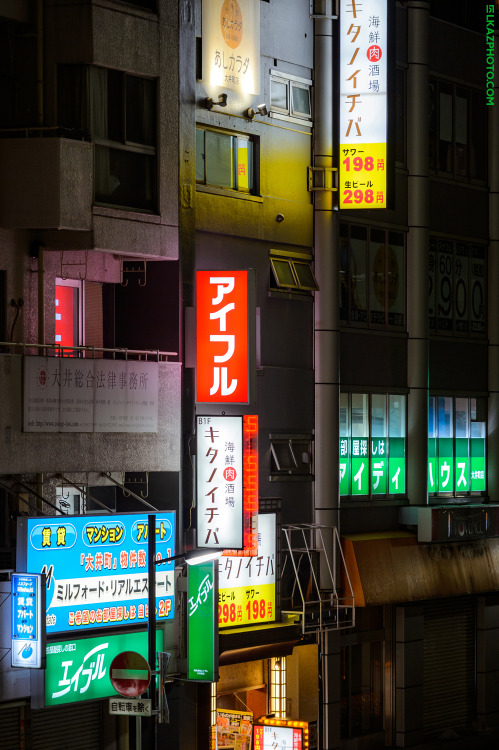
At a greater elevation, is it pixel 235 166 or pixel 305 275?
pixel 235 166

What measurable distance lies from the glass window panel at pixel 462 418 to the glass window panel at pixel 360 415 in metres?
4.28

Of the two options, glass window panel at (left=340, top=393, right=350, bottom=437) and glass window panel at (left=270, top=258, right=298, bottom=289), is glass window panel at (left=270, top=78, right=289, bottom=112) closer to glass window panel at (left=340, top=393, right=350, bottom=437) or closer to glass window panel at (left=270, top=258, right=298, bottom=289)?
glass window panel at (left=270, top=258, right=298, bottom=289)

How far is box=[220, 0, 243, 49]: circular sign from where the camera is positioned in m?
28.7

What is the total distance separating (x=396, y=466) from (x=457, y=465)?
2.96m

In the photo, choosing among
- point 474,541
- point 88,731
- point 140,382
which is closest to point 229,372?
point 140,382

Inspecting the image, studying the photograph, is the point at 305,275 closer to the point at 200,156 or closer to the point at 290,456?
the point at 200,156

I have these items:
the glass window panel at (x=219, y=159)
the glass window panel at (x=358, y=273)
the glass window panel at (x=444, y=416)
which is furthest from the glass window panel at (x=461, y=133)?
the glass window panel at (x=219, y=159)

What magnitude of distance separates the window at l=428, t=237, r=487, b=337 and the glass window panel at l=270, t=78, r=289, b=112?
7.11 meters

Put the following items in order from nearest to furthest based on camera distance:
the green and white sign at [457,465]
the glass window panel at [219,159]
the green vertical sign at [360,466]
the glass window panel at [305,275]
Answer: the glass window panel at [219,159] < the glass window panel at [305,275] < the green vertical sign at [360,466] < the green and white sign at [457,465]

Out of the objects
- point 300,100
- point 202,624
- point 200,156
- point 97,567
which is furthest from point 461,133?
point 97,567

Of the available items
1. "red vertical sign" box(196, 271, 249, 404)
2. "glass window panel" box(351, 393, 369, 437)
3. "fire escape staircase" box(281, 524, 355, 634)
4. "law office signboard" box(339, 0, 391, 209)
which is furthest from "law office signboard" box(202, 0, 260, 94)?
"fire escape staircase" box(281, 524, 355, 634)

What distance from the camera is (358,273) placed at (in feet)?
110

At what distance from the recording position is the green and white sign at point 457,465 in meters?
36.1

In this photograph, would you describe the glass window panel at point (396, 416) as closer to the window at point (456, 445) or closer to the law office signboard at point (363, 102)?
the window at point (456, 445)
